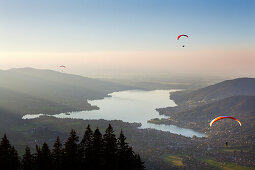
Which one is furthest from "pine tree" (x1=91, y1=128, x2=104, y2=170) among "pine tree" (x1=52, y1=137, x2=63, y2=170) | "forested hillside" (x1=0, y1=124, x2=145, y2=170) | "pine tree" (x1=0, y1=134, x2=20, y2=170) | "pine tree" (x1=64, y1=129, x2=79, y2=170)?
"pine tree" (x1=0, y1=134, x2=20, y2=170)

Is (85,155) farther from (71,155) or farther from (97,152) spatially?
(71,155)

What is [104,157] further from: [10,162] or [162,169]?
[162,169]

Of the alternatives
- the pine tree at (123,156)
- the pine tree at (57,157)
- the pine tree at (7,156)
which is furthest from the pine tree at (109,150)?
the pine tree at (7,156)

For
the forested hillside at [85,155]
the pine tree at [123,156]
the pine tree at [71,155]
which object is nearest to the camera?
the forested hillside at [85,155]

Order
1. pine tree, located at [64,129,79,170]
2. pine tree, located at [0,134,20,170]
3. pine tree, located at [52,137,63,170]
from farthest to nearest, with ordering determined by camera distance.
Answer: pine tree, located at [0,134,20,170]
pine tree, located at [52,137,63,170]
pine tree, located at [64,129,79,170]

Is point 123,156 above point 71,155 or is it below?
below

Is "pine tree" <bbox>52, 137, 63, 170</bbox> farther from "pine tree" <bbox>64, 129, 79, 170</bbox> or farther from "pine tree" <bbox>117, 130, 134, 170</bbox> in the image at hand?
"pine tree" <bbox>117, 130, 134, 170</bbox>

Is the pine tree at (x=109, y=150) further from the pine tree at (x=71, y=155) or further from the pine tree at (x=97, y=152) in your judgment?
the pine tree at (x=71, y=155)

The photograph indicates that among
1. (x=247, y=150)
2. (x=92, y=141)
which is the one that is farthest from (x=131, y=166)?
(x=247, y=150)

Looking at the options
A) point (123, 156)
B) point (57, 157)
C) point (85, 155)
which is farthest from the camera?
point (123, 156)

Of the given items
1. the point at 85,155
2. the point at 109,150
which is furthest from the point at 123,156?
the point at 85,155

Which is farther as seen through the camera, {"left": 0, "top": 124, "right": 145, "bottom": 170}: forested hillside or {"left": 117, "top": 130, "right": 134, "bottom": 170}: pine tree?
{"left": 117, "top": 130, "right": 134, "bottom": 170}: pine tree
